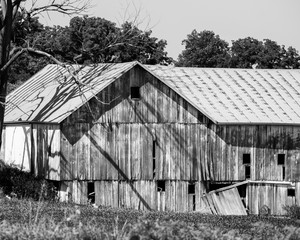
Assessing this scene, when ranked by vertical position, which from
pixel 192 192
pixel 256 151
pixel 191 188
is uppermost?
pixel 256 151

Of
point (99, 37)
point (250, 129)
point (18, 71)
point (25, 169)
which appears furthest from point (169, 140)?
point (18, 71)

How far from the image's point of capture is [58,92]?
135ft

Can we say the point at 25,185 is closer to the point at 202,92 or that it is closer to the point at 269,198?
the point at 202,92

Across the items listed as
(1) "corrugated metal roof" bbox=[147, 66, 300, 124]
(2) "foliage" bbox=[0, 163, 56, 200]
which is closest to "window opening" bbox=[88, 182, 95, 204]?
(2) "foliage" bbox=[0, 163, 56, 200]

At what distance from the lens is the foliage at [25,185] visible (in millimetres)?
36906

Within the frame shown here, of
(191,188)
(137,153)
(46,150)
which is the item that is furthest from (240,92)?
(46,150)

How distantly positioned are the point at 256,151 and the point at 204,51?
4317 cm

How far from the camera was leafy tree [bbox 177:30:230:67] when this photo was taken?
84.0m

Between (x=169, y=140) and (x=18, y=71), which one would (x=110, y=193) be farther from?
(x=18, y=71)

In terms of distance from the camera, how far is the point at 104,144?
128 feet

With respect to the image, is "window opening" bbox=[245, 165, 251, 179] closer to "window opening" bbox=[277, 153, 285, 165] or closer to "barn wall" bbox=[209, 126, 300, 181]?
"barn wall" bbox=[209, 126, 300, 181]

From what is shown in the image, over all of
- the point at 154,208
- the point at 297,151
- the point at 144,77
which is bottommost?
the point at 154,208

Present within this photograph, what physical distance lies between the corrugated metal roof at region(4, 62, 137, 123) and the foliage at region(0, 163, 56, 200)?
2.57 m

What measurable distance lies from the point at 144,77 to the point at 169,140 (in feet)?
10.0
